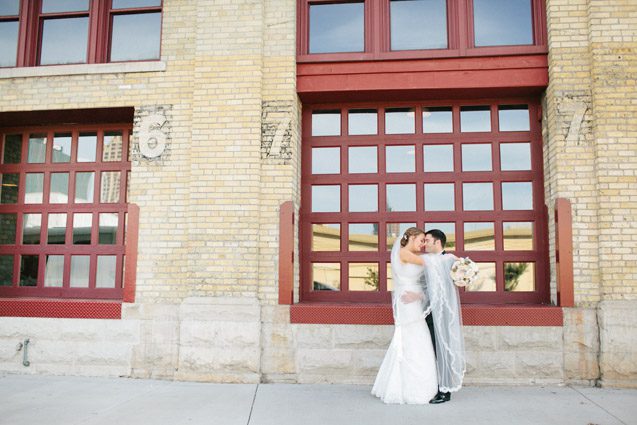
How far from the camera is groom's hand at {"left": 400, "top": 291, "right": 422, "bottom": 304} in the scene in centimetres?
586

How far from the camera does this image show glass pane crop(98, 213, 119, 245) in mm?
7810

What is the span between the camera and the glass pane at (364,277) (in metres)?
7.32

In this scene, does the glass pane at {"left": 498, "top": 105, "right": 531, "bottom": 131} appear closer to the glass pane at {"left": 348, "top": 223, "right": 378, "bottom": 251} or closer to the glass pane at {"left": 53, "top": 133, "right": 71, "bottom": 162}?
the glass pane at {"left": 348, "top": 223, "right": 378, "bottom": 251}

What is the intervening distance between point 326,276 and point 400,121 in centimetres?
241

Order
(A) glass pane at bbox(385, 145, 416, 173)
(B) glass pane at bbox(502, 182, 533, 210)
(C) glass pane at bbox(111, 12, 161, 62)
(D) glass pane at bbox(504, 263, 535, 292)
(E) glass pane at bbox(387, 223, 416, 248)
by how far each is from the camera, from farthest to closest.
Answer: (C) glass pane at bbox(111, 12, 161, 62)
(A) glass pane at bbox(385, 145, 416, 173)
(E) glass pane at bbox(387, 223, 416, 248)
(B) glass pane at bbox(502, 182, 533, 210)
(D) glass pane at bbox(504, 263, 535, 292)

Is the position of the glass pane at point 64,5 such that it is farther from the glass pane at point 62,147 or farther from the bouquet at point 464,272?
the bouquet at point 464,272

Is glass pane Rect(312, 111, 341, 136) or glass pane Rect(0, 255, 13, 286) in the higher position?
glass pane Rect(312, 111, 341, 136)

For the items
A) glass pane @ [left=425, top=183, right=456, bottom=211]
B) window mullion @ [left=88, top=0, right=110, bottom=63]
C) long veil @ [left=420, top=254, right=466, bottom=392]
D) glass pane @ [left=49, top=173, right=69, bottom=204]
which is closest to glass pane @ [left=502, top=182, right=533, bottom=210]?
glass pane @ [left=425, top=183, right=456, bottom=211]

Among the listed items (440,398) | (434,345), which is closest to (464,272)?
(434,345)

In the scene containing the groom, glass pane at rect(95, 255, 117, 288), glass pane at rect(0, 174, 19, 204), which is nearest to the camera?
the groom

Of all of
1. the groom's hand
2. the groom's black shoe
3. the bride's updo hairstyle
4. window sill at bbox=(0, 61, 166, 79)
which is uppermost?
window sill at bbox=(0, 61, 166, 79)

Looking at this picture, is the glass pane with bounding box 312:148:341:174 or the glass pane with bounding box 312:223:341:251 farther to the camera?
the glass pane with bounding box 312:148:341:174

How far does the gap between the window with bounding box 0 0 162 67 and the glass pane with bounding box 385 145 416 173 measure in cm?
368

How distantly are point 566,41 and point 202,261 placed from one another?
548 cm
